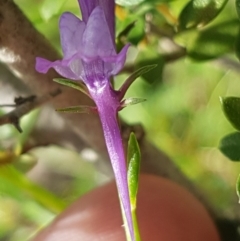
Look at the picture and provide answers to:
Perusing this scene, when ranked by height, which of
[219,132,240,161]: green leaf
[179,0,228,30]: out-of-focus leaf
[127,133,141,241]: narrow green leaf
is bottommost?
[127,133,141,241]: narrow green leaf

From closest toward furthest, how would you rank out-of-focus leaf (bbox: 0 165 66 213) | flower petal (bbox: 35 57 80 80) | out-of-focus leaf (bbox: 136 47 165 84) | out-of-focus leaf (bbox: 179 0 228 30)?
flower petal (bbox: 35 57 80 80) → out-of-focus leaf (bbox: 179 0 228 30) → out-of-focus leaf (bbox: 136 47 165 84) → out-of-focus leaf (bbox: 0 165 66 213)

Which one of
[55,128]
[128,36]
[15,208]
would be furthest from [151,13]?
[15,208]

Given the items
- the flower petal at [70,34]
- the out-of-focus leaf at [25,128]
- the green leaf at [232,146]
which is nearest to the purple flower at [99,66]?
the flower petal at [70,34]

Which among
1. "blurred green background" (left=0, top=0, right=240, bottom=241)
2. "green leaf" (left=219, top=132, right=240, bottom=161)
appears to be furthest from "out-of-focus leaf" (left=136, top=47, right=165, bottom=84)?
"green leaf" (left=219, top=132, right=240, bottom=161)

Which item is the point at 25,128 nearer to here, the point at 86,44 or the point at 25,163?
the point at 25,163

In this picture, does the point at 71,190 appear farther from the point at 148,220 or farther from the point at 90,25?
the point at 90,25

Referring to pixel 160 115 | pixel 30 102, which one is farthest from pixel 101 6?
pixel 160 115

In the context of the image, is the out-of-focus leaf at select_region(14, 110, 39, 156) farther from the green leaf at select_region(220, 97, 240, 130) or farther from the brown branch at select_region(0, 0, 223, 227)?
the green leaf at select_region(220, 97, 240, 130)
